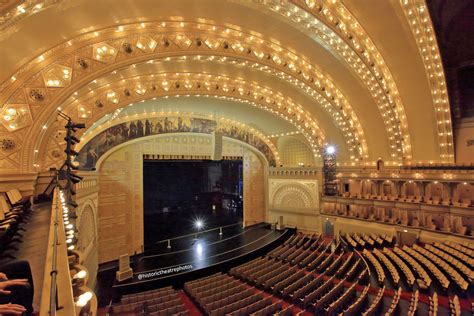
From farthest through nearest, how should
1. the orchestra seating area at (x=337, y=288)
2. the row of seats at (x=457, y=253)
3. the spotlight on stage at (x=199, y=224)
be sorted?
the spotlight on stage at (x=199, y=224) < the row of seats at (x=457, y=253) < the orchestra seating area at (x=337, y=288)

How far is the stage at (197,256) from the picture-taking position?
11295 mm

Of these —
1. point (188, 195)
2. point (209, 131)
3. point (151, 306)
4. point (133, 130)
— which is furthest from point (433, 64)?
point (188, 195)

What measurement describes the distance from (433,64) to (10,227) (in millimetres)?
16768

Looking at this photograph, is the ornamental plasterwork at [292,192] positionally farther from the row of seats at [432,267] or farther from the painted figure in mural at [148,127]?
the painted figure in mural at [148,127]

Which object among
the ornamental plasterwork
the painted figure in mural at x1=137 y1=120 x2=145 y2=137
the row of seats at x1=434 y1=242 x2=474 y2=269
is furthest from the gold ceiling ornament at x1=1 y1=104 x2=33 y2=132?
the ornamental plasterwork

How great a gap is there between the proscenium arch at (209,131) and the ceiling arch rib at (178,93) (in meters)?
3.12

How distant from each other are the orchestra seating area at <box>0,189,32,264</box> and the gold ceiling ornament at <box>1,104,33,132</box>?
7.85ft

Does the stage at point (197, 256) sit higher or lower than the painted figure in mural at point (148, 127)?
lower

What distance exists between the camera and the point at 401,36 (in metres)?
11.3

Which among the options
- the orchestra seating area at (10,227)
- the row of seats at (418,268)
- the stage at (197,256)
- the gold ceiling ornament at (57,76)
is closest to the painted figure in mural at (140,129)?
the gold ceiling ornament at (57,76)

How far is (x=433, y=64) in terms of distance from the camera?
11.9 meters

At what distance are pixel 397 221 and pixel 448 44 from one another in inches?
418

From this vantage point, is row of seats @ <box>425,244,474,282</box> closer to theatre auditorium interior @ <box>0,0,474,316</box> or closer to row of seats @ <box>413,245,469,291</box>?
theatre auditorium interior @ <box>0,0,474,316</box>

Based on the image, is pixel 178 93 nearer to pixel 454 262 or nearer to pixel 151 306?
pixel 151 306
